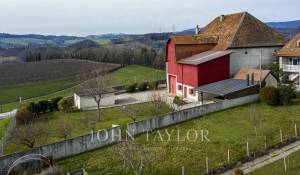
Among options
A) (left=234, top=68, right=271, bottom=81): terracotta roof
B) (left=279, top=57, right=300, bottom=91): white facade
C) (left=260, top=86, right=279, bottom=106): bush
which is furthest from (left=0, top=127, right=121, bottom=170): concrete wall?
(left=279, top=57, right=300, bottom=91): white facade

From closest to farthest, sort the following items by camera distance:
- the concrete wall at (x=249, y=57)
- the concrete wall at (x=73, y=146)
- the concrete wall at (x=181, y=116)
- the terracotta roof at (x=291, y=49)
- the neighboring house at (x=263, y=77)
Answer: the concrete wall at (x=73, y=146), the concrete wall at (x=181, y=116), the neighboring house at (x=263, y=77), the terracotta roof at (x=291, y=49), the concrete wall at (x=249, y=57)

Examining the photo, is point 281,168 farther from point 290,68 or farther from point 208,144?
point 290,68

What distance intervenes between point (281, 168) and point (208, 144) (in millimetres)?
6017

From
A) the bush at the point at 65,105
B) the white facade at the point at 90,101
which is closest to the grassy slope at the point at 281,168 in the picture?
the white facade at the point at 90,101

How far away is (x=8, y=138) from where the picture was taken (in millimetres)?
31250

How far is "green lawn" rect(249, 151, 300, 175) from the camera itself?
19.6 meters

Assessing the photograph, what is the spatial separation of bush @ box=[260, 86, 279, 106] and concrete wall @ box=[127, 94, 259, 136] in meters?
1.56

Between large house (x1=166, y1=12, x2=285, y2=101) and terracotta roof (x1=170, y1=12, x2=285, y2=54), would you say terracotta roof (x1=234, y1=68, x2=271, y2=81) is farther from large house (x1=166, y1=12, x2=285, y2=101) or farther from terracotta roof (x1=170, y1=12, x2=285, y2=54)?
terracotta roof (x1=170, y1=12, x2=285, y2=54)

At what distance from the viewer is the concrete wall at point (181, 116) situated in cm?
2893

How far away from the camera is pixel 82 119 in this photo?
39.8 metres

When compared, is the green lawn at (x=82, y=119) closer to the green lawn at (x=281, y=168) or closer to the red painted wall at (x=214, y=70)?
the red painted wall at (x=214, y=70)

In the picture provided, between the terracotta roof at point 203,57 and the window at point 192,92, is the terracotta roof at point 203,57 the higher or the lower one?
the higher one

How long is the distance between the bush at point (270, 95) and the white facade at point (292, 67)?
717cm

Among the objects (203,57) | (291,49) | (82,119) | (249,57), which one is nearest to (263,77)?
(291,49)
